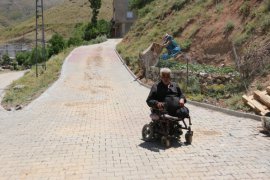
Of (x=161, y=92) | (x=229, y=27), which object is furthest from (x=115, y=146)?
(x=229, y=27)

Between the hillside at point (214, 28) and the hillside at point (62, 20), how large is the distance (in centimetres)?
9280

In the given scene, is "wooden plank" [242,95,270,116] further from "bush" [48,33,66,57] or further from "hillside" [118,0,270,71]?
"bush" [48,33,66,57]

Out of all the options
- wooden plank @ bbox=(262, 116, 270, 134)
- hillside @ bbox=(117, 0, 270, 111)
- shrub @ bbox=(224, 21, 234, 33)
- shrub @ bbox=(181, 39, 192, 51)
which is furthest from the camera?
shrub @ bbox=(181, 39, 192, 51)

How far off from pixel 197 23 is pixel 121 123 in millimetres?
12560

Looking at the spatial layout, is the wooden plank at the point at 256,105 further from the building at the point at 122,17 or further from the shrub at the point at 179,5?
the building at the point at 122,17

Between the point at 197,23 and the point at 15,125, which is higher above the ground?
the point at 197,23

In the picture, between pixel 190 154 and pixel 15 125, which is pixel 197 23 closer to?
pixel 15 125

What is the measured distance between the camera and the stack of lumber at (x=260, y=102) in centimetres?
1073

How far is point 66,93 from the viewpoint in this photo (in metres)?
17.8

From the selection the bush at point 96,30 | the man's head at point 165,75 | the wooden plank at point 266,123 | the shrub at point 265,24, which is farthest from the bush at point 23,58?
the wooden plank at point 266,123

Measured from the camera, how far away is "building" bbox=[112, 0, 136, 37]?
64875mm

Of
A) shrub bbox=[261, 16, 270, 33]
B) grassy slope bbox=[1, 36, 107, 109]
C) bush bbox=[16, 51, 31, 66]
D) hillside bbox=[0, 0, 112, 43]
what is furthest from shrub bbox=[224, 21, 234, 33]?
hillside bbox=[0, 0, 112, 43]

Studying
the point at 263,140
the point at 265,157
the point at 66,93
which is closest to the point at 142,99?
the point at 66,93

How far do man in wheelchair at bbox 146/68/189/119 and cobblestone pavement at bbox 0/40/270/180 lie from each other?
77 centimetres
